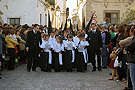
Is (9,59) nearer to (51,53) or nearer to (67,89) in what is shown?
(51,53)

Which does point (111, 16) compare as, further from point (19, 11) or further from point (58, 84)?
point (58, 84)

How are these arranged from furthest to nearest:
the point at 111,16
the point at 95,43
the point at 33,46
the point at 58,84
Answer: the point at 111,16 → the point at 95,43 → the point at 33,46 → the point at 58,84

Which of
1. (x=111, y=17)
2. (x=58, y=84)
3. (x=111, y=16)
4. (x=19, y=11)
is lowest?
(x=58, y=84)

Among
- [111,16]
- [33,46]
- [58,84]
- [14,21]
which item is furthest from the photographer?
[111,16]

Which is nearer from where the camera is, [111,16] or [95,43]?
[95,43]

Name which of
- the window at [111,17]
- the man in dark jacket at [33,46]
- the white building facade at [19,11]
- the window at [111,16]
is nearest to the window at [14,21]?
the white building facade at [19,11]

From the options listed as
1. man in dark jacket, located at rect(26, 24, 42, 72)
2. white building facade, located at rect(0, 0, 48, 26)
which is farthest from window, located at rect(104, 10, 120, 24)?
man in dark jacket, located at rect(26, 24, 42, 72)

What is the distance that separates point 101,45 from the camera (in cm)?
1172

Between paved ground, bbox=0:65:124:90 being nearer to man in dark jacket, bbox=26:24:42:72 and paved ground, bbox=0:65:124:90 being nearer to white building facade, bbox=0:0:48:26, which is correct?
man in dark jacket, bbox=26:24:42:72

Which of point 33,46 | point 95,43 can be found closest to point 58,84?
point 33,46

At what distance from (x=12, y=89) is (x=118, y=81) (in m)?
3.54

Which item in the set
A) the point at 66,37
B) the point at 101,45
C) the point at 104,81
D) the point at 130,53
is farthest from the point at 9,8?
the point at 130,53

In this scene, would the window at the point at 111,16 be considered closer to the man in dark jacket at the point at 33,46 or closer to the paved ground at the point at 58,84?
the man in dark jacket at the point at 33,46

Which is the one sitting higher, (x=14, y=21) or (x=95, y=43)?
(x=14, y=21)
